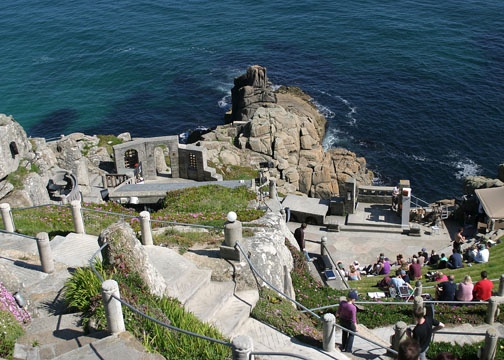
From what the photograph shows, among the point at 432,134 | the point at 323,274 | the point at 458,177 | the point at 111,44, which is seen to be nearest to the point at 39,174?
the point at 323,274

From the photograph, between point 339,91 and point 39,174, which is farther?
point 339,91

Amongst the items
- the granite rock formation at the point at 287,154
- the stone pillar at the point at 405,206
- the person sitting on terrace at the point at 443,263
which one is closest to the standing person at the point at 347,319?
the person sitting on terrace at the point at 443,263

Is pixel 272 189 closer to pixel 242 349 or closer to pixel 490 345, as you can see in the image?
pixel 490 345

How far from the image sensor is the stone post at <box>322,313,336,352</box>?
49.6 feet

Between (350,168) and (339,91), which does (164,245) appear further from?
(339,91)

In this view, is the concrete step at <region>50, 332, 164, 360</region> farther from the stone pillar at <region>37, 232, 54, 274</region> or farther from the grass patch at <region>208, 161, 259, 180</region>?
the grass patch at <region>208, 161, 259, 180</region>

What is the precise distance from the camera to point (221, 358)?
13.7 metres

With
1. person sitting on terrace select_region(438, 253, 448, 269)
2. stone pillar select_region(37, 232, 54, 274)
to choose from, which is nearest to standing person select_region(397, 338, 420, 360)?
stone pillar select_region(37, 232, 54, 274)

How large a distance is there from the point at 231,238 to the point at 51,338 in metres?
6.77

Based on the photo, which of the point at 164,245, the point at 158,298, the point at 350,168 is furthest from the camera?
the point at 350,168

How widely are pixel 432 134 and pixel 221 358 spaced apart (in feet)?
196

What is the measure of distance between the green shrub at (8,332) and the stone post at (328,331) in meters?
7.90

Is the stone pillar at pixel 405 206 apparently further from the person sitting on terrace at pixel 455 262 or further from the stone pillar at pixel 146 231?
the stone pillar at pixel 146 231

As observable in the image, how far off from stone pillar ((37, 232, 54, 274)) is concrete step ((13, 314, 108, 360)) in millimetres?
2760
